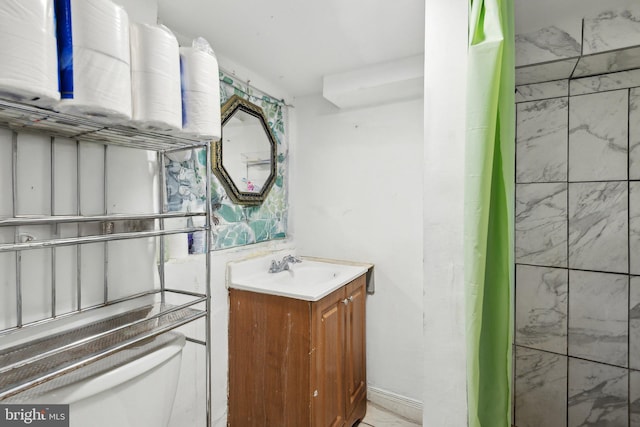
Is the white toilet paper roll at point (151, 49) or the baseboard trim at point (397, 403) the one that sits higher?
the white toilet paper roll at point (151, 49)

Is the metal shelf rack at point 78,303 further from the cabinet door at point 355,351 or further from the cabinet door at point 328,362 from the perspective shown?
the cabinet door at point 355,351

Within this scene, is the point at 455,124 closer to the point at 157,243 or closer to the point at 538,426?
the point at 157,243

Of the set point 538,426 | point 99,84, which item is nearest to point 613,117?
point 538,426

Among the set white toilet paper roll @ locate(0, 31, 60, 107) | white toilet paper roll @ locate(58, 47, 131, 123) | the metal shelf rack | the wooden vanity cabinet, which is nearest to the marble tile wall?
the wooden vanity cabinet

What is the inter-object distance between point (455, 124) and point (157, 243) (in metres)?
1.18

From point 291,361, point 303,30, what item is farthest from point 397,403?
point 303,30

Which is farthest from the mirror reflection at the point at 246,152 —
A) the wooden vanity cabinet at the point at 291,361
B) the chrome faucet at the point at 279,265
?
the wooden vanity cabinet at the point at 291,361

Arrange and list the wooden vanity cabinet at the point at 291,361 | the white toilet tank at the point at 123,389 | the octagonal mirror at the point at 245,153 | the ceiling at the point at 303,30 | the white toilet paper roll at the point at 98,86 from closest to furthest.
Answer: the white toilet paper roll at the point at 98,86
the white toilet tank at the point at 123,389
the ceiling at the point at 303,30
the wooden vanity cabinet at the point at 291,361
the octagonal mirror at the point at 245,153

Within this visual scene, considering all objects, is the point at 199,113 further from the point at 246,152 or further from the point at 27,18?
the point at 246,152

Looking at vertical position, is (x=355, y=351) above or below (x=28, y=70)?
below

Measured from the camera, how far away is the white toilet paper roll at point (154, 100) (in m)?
0.76

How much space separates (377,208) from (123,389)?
1512 millimetres

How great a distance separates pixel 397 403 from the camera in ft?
5.87

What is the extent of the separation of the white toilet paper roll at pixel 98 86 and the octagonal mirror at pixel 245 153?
831 mm
